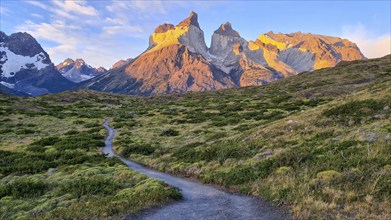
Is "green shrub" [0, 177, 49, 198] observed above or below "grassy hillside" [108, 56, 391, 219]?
below

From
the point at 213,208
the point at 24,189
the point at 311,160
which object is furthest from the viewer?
the point at 24,189

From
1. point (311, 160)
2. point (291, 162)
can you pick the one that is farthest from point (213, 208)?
point (311, 160)

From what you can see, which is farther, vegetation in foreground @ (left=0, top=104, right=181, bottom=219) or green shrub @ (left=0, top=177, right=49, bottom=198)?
green shrub @ (left=0, top=177, right=49, bottom=198)

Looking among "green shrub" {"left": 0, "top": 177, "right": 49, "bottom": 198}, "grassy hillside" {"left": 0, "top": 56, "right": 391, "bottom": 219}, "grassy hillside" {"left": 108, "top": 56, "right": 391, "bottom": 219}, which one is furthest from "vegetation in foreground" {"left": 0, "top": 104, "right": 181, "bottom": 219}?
"grassy hillside" {"left": 108, "top": 56, "right": 391, "bottom": 219}

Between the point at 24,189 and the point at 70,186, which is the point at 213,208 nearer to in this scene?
the point at 70,186

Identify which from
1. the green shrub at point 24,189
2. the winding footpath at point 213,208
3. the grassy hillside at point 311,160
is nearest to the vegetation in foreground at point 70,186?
the green shrub at point 24,189

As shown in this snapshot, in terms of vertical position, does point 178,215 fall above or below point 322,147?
below

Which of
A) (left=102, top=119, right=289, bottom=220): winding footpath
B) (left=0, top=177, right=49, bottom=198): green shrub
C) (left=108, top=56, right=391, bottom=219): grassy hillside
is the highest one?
(left=108, top=56, right=391, bottom=219): grassy hillside

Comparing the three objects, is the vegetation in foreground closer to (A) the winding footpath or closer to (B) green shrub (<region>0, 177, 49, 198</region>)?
(B) green shrub (<region>0, 177, 49, 198</region>)

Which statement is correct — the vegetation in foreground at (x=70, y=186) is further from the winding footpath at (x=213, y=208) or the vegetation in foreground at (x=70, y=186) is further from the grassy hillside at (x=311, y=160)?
the grassy hillside at (x=311, y=160)

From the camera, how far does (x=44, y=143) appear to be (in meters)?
40.8

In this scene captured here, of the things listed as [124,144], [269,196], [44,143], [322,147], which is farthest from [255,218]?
[44,143]

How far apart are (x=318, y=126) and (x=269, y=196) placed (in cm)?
1417

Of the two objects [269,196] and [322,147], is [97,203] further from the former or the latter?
[322,147]
